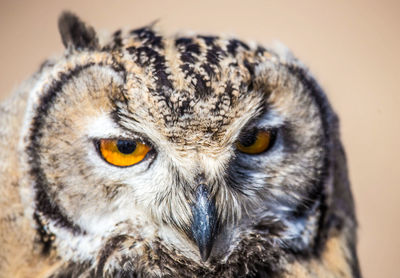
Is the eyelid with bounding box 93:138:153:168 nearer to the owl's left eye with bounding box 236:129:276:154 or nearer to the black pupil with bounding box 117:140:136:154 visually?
the black pupil with bounding box 117:140:136:154

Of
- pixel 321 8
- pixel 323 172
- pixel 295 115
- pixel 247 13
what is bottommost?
pixel 323 172

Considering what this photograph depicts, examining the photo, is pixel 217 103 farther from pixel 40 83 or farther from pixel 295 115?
pixel 40 83

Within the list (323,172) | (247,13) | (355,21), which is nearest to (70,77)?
(323,172)

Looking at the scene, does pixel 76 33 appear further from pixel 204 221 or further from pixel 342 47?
pixel 342 47

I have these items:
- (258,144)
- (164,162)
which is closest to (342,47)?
(258,144)

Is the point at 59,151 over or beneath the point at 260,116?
beneath

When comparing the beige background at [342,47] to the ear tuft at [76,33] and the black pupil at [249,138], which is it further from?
the black pupil at [249,138]

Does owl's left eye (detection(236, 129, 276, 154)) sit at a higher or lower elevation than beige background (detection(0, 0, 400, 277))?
lower

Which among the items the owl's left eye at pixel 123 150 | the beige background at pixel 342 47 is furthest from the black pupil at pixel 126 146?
the beige background at pixel 342 47

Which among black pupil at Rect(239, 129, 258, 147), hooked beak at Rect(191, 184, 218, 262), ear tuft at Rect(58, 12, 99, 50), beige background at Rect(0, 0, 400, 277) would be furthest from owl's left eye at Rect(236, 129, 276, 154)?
beige background at Rect(0, 0, 400, 277)
